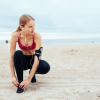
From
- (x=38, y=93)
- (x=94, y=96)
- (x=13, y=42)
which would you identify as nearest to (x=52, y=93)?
(x=38, y=93)

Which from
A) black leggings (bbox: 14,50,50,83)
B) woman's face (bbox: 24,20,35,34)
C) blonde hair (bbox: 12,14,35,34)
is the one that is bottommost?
black leggings (bbox: 14,50,50,83)

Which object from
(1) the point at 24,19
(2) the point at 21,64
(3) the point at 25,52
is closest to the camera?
(1) the point at 24,19

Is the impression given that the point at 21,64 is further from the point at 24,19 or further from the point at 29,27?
the point at 24,19

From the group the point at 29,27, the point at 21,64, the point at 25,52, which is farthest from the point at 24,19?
the point at 21,64

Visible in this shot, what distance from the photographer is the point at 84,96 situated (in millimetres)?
2035

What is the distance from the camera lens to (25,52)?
244 centimetres

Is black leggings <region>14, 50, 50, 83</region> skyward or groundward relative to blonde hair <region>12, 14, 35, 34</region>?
groundward

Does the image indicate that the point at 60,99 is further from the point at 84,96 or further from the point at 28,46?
the point at 28,46

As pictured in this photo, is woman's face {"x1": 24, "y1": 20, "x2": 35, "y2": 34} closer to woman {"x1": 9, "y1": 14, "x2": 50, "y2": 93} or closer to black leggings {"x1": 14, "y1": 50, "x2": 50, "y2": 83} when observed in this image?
woman {"x1": 9, "y1": 14, "x2": 50, "y2": 93}

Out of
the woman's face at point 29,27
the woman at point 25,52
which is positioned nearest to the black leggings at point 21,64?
the woman at point 25,52

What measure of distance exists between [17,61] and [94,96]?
1.41 m

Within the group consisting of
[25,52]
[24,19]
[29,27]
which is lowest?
[25,52]

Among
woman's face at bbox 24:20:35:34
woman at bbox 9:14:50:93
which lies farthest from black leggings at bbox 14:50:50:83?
woman's face at bbox 24:20:35:34

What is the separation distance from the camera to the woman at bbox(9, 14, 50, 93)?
2.14 meters
